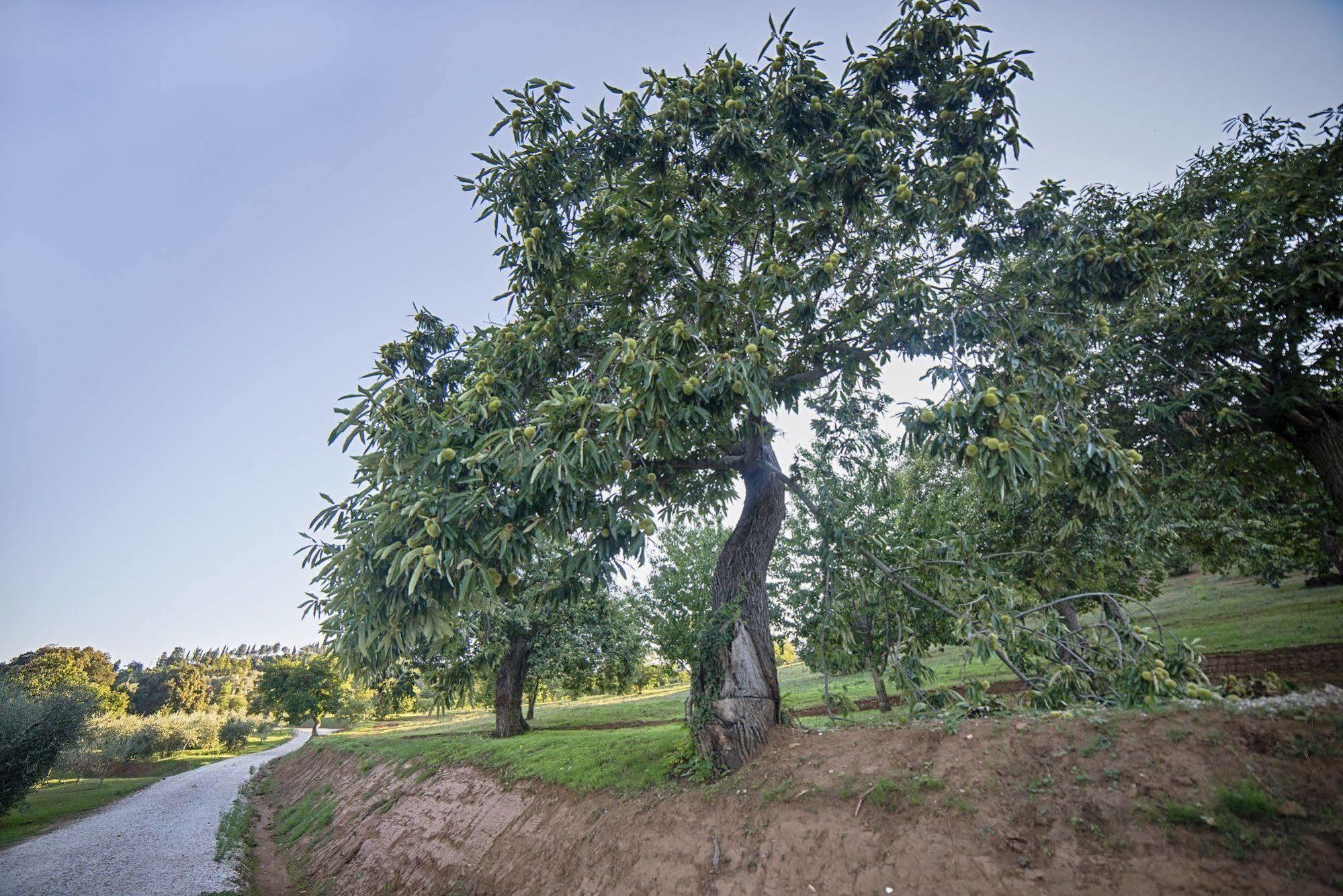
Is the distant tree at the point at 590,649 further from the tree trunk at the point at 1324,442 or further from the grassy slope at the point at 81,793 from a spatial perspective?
the grassy slope at the point at 81,793

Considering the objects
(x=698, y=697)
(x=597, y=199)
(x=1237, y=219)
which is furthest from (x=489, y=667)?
(x=1237, y=219)

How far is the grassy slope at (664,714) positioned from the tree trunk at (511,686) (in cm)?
71

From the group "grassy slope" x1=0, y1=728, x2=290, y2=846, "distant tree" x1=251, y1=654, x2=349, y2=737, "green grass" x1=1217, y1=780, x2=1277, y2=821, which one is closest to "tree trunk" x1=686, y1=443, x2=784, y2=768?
"green grass" x1=1217, y1=780, x2=1277, y2=821

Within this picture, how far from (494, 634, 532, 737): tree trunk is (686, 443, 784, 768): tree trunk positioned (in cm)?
1186

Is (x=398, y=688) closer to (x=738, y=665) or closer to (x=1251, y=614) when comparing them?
(x=738, y=665)

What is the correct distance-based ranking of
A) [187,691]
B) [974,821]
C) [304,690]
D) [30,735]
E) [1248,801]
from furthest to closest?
[187,691] < [304,690] < [30,735] < [974,821] < [1248,801]

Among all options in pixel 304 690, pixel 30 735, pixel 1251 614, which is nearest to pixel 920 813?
pixel 1251 614

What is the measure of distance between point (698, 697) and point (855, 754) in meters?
2.05

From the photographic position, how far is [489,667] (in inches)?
613

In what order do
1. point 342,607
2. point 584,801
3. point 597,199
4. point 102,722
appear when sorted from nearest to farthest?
point 342,607 < point 597,199 < point 584,801 < point 102,722

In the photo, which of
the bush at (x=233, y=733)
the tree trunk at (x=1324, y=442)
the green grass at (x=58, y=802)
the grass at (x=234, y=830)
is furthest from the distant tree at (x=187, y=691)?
the tree trunk at (x=1324, y=442)

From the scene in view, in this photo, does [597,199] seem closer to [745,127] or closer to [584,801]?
[745,127]

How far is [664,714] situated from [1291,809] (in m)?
20.7

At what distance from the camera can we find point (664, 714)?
858 inches
